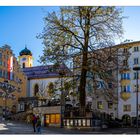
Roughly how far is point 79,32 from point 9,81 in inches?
589

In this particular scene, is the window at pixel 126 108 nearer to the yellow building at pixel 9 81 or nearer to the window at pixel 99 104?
the window at pixel 99 104

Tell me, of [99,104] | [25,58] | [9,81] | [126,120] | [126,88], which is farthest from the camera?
[25,58]

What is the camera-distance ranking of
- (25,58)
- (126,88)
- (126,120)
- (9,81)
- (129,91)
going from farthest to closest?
(25,58)
(9,81)
(126,88)
(129,91)
(126,120)

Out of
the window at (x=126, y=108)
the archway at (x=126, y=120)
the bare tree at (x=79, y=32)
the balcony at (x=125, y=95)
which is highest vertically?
the bare tree at (x=79, y=32)

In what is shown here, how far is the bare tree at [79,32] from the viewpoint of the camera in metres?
19.4

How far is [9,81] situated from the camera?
33.7 metres

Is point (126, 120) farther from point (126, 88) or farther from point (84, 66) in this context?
point (84, 66)

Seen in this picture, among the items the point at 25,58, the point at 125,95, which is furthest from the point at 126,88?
the point at 25,58

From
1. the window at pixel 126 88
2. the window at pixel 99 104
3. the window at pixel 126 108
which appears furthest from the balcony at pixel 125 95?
the window at pixel 99 104

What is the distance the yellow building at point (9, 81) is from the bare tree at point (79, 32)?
357 inches

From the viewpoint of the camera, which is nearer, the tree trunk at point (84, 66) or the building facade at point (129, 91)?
the tree trunk at point (84, 66)

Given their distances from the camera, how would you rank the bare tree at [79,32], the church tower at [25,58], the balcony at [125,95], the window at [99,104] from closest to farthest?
the bare tree at [79,32] < the balcony at [125,95] < the window at [99,104] < the church tower at [25,58]

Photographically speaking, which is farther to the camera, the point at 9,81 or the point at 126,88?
the point at 9,81

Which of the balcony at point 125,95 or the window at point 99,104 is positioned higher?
the balcony at point 125,95
